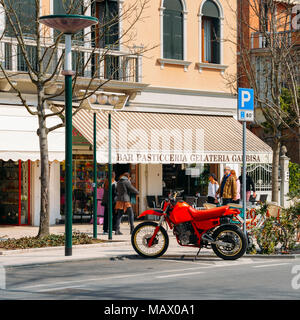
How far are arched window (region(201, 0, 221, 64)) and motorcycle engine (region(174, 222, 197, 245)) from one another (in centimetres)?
1314

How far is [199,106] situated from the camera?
25344mm

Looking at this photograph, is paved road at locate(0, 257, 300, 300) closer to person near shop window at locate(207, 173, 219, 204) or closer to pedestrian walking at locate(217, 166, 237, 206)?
pedestrian walking at locate(217, 166, 237, 206)

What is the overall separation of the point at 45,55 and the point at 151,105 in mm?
4588

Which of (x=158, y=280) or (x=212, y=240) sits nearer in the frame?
(x=158, y=280)

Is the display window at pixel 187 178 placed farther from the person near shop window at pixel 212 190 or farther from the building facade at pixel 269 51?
the building facade at pixel 269 51

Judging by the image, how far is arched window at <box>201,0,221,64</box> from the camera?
25828 millimetres

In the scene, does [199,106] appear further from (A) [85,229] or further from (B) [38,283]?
(B) [38,283]

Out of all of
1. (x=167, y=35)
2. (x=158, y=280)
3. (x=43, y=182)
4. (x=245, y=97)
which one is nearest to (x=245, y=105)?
(x=245, y=97)

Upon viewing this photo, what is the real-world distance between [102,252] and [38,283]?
4.27 metres

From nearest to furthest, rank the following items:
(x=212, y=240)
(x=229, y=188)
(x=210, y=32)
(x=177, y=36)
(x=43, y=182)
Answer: (x=212, y=240) < (x=43, y=182) < (x=229, y=188) < (x=177, y=36) < (x=210, y=32)

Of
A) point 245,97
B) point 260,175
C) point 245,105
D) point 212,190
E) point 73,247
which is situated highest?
point 245,97

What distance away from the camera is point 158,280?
10938 millimetres

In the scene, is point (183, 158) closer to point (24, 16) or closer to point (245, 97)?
point (24, 16)

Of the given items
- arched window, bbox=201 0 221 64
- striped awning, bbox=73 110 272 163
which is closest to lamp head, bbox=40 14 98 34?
striped awning, bbox=73 110 272 163
